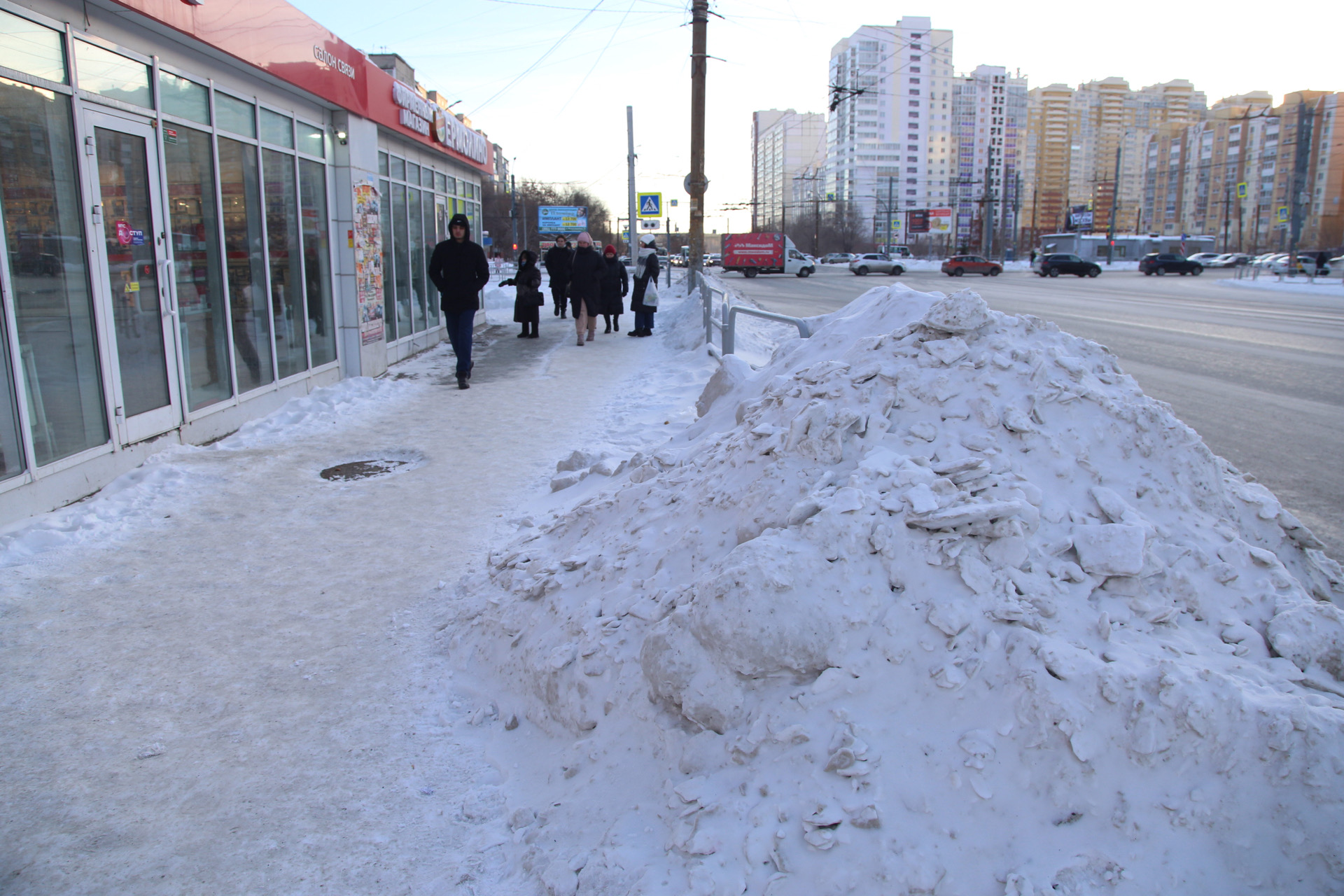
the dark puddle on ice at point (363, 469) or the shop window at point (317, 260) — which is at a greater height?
the shop window at point (317, 260)

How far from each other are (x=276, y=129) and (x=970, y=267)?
45123 mm

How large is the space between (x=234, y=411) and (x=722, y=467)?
5.69 m

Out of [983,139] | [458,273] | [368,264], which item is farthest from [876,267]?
[983,139]

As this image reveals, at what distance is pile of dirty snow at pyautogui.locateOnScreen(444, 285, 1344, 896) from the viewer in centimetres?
221

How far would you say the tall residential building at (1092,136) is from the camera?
10562 cm

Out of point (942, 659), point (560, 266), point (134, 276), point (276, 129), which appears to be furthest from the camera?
point (560, 266)

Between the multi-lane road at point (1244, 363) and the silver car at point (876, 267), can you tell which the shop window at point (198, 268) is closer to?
the multi-lane road at point (1244, 363)

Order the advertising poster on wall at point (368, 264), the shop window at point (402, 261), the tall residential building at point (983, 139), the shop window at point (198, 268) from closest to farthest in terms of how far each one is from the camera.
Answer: the shop window at point (198, 268) → the advertising poster on wall at point (368, 264) → the shop window at point (402, 261) → the tall residential building at point (983, 139)

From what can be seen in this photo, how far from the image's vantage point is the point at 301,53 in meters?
8.80

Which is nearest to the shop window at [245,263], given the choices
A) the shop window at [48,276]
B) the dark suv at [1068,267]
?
the shop window at [48,276]

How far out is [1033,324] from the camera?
12.9ft

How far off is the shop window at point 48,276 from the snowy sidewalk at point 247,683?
0.54 meters

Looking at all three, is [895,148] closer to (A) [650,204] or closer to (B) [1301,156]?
(B) [1301,156]

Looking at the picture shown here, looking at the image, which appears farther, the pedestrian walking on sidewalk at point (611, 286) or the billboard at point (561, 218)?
the billboard at point (561, 218)
